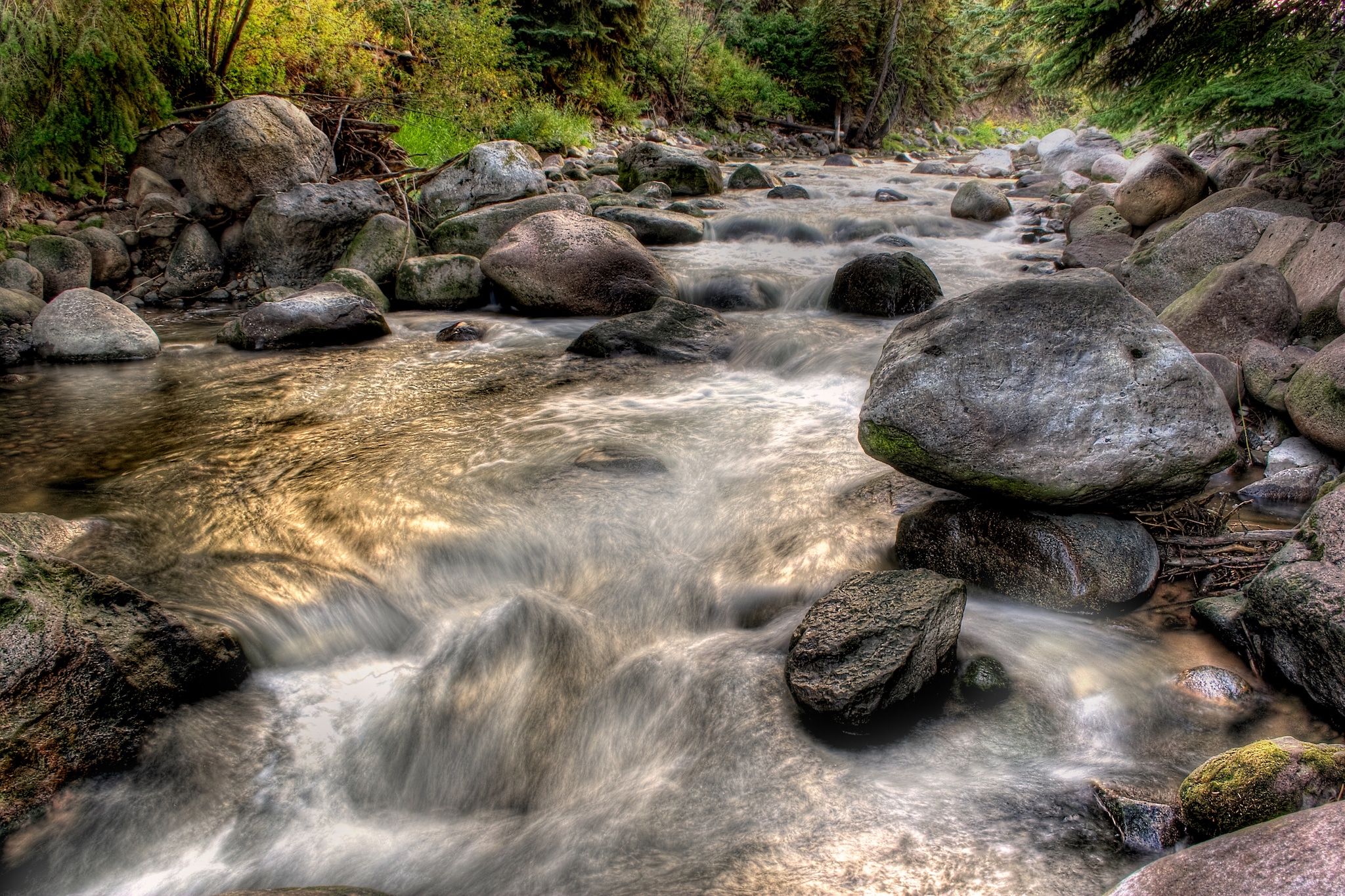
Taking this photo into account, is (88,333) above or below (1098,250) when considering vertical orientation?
below

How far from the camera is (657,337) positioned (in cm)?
657

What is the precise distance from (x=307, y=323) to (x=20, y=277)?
2826mm

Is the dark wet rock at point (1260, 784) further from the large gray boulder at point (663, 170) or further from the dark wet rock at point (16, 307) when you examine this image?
the large gray boulder at point (663, 170)

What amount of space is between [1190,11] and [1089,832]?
672 centimetres

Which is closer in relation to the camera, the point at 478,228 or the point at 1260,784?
the point at 1260,784

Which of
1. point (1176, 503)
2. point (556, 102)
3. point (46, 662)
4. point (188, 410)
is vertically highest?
point (556, 102)

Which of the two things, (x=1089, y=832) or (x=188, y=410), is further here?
(x=188, y=410)

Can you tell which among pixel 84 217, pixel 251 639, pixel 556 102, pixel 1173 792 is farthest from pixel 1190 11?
pixel 556 102

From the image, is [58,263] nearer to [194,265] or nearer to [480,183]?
[194,265]

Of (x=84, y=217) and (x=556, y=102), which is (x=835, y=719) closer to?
(x=84, y=217)

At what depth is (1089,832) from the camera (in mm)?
2016

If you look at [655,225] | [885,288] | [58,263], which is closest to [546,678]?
[885,288]

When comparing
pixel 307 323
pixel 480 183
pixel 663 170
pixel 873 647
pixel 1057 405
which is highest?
pixel 663 170

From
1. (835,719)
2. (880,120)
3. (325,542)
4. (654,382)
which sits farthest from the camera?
(880,120)
